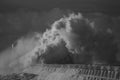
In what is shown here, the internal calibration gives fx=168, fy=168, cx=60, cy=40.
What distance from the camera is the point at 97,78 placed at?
524 feet

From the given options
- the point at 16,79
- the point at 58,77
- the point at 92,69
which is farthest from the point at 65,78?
the point at 16,79

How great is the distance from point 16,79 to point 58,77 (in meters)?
49.2

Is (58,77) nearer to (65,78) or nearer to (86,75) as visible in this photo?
(65,78)

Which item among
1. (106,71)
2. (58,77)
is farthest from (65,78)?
(106,71)

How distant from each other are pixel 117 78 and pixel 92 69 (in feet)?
116

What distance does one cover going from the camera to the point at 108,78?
151 metres

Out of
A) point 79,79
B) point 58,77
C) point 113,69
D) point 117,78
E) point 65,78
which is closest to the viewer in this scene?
point 117,78

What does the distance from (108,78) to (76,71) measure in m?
45.6

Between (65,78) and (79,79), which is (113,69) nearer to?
(79,79)

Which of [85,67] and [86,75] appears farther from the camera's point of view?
[85,67]

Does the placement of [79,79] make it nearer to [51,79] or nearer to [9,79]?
[51,79]

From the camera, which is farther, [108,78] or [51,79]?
[51,79]

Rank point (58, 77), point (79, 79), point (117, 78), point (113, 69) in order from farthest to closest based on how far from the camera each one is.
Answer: point (58, 77), point (79, 79), point (113, 69), point (117, 78)

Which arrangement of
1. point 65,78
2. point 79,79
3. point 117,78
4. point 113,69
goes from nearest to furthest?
point 117,78, point 113,69, point 79,79, point 65,78
